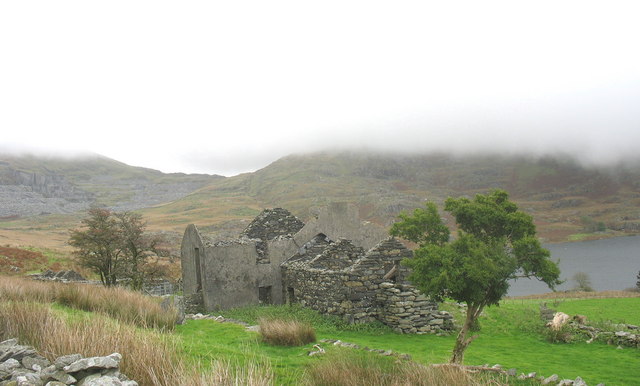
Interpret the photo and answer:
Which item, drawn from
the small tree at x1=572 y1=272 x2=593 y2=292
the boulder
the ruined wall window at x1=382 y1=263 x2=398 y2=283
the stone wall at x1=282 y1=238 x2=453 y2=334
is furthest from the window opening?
the small tree at x1=572 y1=272 x2=593 y2=292

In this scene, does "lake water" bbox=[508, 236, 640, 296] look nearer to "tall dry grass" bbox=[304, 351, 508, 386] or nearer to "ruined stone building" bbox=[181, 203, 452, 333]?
"ruined stone building" bbox=[181, 203, 452, 333]

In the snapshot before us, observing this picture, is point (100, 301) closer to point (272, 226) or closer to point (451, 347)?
point (451, 347)

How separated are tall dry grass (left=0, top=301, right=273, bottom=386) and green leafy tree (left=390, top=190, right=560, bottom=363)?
219 inches

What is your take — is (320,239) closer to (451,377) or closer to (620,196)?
(451,377)

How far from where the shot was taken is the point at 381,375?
6379 mm

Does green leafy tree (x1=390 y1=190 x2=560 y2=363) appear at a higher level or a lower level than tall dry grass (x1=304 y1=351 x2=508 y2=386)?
higher

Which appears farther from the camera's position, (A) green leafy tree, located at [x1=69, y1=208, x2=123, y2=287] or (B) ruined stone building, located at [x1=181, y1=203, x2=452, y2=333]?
(A) green leafy tree, located at [x1=69, y1=208, x2=123, y2=287]

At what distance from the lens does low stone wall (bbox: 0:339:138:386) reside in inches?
185

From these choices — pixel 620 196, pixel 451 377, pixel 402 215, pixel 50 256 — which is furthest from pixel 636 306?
pixel 620 196

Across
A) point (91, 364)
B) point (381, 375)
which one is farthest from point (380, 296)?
point (91, 364)

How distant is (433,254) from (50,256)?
44838mm

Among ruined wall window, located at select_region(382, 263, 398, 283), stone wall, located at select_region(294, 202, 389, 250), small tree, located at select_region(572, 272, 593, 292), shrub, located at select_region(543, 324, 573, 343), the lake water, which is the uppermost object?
stone wall, located at select_region(294, 202, 389, 250)

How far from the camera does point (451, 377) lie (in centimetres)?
604

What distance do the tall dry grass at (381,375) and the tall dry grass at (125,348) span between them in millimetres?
845
